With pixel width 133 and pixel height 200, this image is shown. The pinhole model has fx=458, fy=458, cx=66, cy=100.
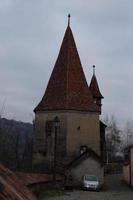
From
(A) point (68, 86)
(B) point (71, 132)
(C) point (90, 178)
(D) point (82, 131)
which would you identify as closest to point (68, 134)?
(B) point (71, 132)

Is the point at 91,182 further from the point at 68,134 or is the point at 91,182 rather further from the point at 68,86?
the point at 68,86

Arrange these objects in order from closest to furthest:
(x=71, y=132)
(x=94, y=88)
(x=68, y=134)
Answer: (x=68, y=134) < (x=71, y=132) < (x=94, y=88)

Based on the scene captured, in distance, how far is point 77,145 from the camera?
48969 millimetres

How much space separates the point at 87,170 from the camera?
148ft

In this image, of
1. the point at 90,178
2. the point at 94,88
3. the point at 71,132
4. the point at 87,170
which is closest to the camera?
the point at 90,178

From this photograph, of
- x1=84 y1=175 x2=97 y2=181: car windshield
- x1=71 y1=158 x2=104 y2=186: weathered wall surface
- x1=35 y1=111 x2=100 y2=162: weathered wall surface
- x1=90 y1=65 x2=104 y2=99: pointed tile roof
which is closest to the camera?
x1=84 y1=175 x2=97 y2=181: car windshield

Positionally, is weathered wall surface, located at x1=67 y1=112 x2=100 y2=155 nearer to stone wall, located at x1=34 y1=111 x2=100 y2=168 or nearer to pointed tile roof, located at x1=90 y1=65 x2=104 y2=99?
stone wall, located at x1=34 y1=111 x2=100 y2=168

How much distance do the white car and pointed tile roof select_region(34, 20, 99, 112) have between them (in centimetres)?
920

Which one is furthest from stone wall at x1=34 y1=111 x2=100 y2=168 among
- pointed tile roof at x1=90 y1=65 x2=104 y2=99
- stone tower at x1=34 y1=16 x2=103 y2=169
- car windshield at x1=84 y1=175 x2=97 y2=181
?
pointed tile roof at x1=90 y1=65 x2=104 y2=99

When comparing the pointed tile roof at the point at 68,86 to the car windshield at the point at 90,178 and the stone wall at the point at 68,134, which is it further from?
the car windshield at the point at 90,178

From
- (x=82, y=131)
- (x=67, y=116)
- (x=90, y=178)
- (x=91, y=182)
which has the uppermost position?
(x=67, y=116)

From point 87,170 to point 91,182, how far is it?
109 inches

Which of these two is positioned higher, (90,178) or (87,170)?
(87,170)

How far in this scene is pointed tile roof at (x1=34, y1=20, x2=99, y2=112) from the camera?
50.7 meters
